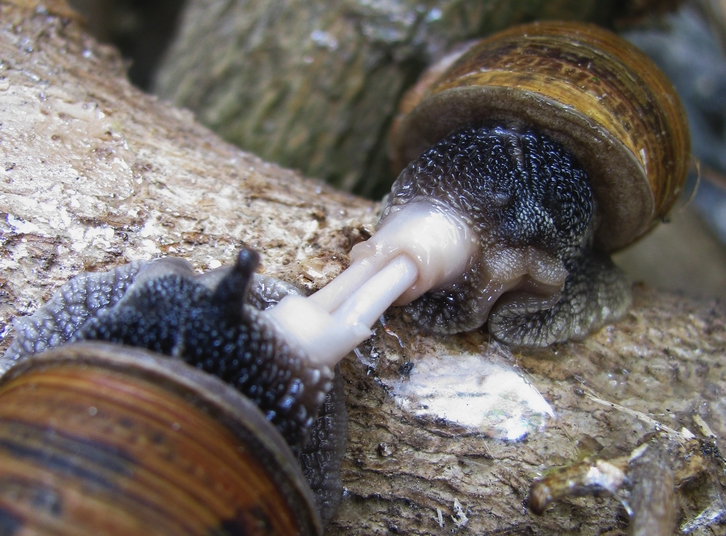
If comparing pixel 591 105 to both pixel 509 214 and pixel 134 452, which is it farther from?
pixel 134 452

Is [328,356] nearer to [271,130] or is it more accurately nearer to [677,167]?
[677,167]

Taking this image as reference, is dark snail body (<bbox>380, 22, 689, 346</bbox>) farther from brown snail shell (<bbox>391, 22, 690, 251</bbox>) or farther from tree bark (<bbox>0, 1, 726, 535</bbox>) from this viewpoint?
tree bark (<bbox>0, 1, 726, 535</bbox>)

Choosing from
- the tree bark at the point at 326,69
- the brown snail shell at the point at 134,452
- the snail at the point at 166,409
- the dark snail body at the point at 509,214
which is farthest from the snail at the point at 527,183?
the tree bark at the point at 326,69

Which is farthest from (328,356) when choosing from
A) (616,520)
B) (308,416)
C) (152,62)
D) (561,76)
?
(152,62)

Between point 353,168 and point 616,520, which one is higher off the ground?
point 353,168

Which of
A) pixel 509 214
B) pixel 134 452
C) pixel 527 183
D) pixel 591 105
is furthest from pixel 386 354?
pixel 591 105

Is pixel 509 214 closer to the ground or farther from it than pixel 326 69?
closer to the ground
